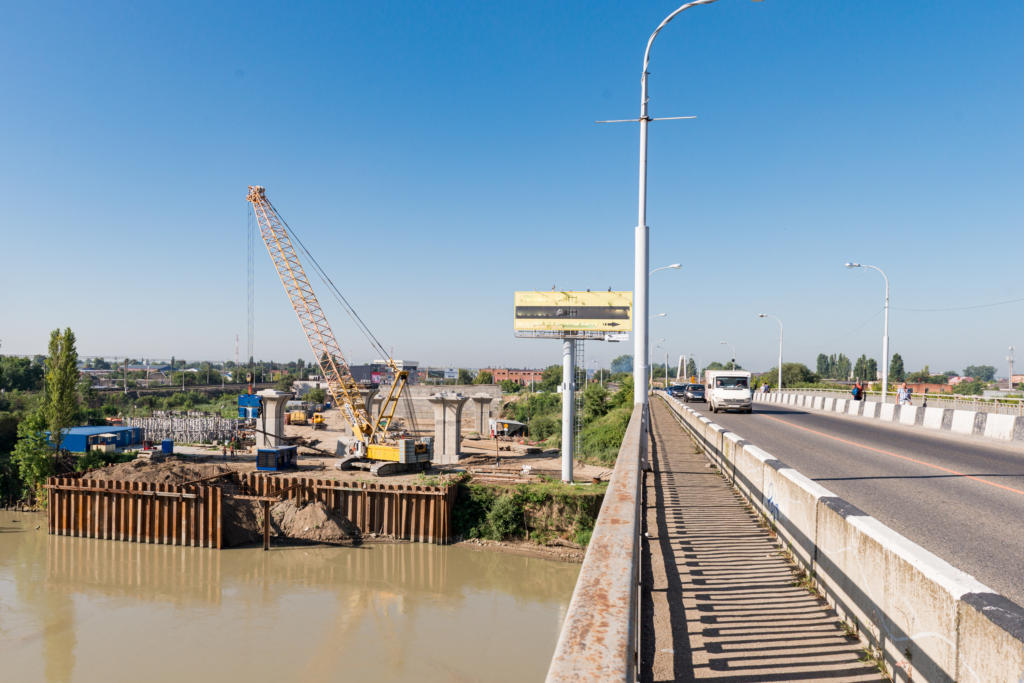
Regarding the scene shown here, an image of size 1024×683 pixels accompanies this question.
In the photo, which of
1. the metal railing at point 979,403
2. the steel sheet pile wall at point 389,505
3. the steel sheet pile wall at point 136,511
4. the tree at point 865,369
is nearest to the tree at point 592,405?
the metal railing at point 979,403

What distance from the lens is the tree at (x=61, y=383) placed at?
1877 inches

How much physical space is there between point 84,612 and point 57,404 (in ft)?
95.6

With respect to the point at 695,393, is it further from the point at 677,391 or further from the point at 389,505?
the point at 389,505

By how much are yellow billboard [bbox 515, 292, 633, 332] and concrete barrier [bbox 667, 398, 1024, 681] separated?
3614 centimetres

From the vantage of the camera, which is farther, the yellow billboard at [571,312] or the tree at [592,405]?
the tree at [592,405]

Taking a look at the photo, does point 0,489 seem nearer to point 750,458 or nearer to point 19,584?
point 19,584

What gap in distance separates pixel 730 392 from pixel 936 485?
19.6 meters

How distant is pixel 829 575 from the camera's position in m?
4.99

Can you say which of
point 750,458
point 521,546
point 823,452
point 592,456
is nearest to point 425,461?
point 592,456

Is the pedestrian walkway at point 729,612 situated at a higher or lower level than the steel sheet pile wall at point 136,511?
higher

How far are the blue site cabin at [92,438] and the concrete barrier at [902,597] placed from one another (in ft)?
179

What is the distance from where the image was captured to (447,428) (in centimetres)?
5094

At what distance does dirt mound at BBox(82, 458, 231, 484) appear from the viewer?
36719mm

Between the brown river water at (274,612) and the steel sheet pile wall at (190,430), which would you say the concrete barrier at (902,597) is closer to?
the brown river water at (274,612)
